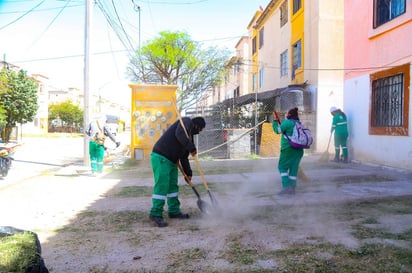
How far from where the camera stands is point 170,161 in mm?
4367

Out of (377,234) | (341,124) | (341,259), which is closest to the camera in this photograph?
(341,259)

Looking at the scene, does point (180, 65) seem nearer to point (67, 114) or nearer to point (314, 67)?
point (314, 67)

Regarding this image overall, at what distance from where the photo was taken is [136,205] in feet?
17.6

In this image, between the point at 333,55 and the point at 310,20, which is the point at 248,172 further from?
the point at 310,20

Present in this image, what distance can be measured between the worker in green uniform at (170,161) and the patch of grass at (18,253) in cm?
179

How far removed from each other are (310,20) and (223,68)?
392 inches

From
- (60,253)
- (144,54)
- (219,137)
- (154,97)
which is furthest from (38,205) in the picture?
(144,54)

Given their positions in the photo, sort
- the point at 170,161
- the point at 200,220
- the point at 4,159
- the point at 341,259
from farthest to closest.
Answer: the point at 4,159
the point at 200,220
the point at 170,161
the point at 341,259

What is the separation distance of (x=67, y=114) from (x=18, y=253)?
179ft

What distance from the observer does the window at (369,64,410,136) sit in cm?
759

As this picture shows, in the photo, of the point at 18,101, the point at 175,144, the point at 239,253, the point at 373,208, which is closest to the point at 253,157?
the point at 373,208

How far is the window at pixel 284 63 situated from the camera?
1665 cm

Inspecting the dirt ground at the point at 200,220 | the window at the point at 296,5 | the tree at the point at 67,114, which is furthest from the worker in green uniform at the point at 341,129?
the tree at the point at 67,114

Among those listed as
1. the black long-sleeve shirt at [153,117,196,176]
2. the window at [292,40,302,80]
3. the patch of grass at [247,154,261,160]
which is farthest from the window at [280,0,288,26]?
the black long-sleeve shirt at [153,117,196,176]
